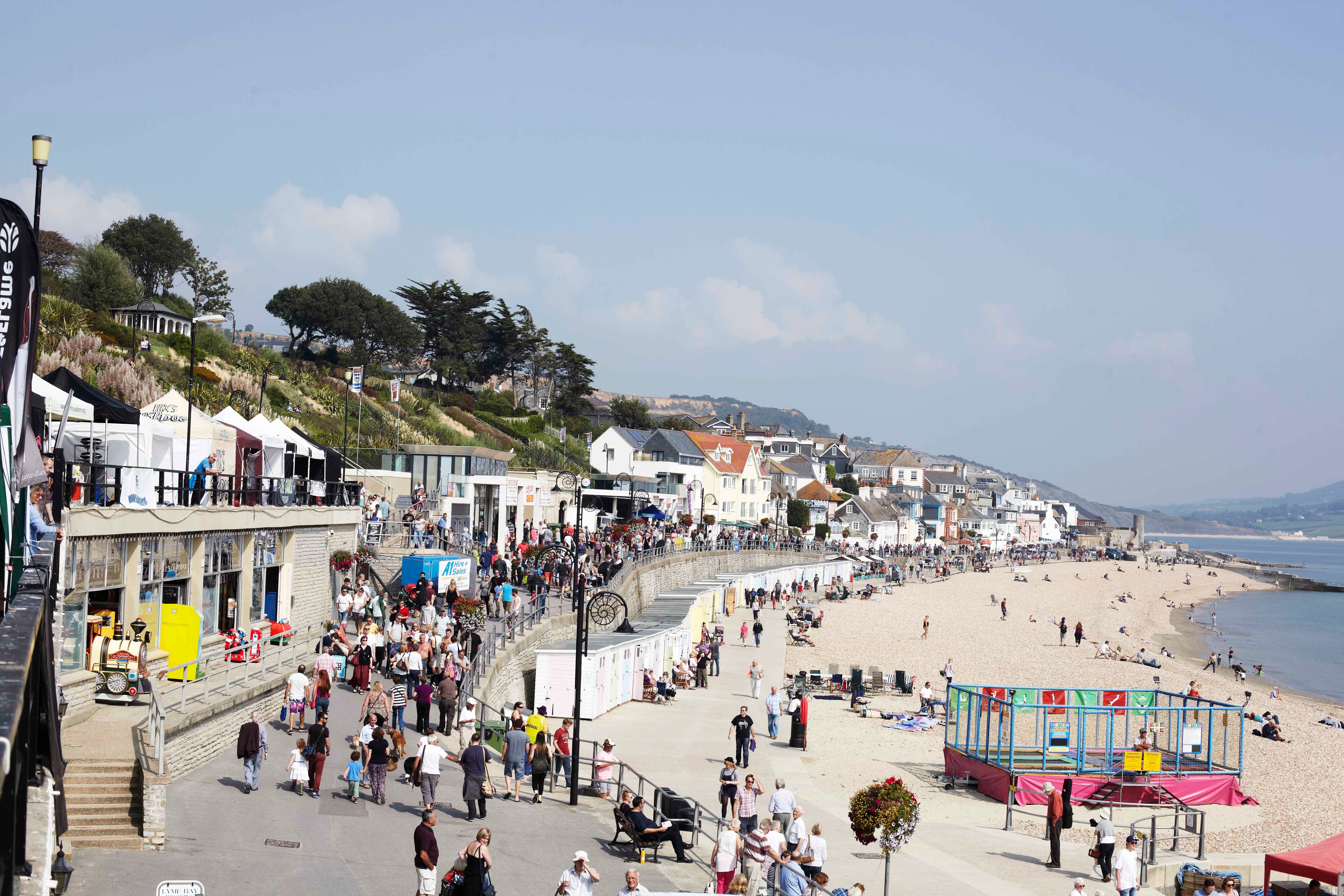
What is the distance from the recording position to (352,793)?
14.4 metres

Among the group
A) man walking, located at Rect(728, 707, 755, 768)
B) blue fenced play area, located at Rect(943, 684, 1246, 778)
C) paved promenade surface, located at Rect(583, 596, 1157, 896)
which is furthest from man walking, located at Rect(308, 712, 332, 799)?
blue fenced play area, located at Rect(943, 684, 1246, 778)

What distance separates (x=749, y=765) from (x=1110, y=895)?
855 cm

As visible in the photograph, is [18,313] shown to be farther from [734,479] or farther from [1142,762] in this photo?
[734,479]

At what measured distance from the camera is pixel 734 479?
272 ft

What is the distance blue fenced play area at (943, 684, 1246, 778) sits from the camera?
22156 millimetres

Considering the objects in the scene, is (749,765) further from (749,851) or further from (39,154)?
(39,154)

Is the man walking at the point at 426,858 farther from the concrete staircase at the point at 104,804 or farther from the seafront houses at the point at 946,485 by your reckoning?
the seafront houses at the point at 946,485

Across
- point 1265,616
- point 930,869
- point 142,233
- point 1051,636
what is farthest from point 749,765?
point 1265,616

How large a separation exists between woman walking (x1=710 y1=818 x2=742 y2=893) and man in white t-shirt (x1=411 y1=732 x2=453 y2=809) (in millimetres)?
3748

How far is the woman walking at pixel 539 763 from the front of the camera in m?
16.5

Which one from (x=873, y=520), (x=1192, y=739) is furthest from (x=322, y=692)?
(x=873, y=520)

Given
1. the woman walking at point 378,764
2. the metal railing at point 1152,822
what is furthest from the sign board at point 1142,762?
the woman walking at point 378,764

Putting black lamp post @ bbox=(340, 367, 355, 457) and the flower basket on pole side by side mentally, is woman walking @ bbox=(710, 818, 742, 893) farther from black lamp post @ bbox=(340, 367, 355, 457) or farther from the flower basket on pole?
black lamp post @ bbox=(340, 367, 355, 457)

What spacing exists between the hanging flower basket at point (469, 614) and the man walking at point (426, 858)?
12.8 metres
